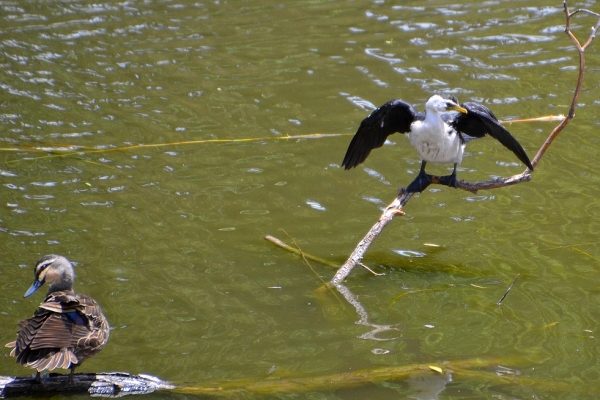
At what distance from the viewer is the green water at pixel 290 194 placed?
215 inches

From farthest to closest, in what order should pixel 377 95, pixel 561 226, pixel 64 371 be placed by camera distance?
pixel 377 95 < pixel 561 226 < pixel 64 371

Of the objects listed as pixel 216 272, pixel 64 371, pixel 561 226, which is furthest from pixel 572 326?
pixel 64 371

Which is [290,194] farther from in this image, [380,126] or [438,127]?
[438,127]

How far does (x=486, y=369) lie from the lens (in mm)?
5145

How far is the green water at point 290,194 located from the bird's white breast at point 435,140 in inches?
37.6

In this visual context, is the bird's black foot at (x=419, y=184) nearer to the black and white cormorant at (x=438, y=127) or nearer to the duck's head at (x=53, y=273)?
the black and white cormorant at (x=438, y=127)

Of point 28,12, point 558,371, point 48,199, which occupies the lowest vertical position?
point 558,371

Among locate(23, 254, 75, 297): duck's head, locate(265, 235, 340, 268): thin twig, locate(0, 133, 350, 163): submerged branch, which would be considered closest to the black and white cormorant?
locate(265, 235, 340, 268): thin twig

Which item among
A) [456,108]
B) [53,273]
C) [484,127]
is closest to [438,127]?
[456,108]

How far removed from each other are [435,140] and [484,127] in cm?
36

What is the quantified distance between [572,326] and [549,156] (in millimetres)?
2853

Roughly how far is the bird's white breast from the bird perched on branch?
2.63 meters

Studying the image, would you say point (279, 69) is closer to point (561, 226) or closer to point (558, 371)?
point (561, 226)

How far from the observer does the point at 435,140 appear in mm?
5883
